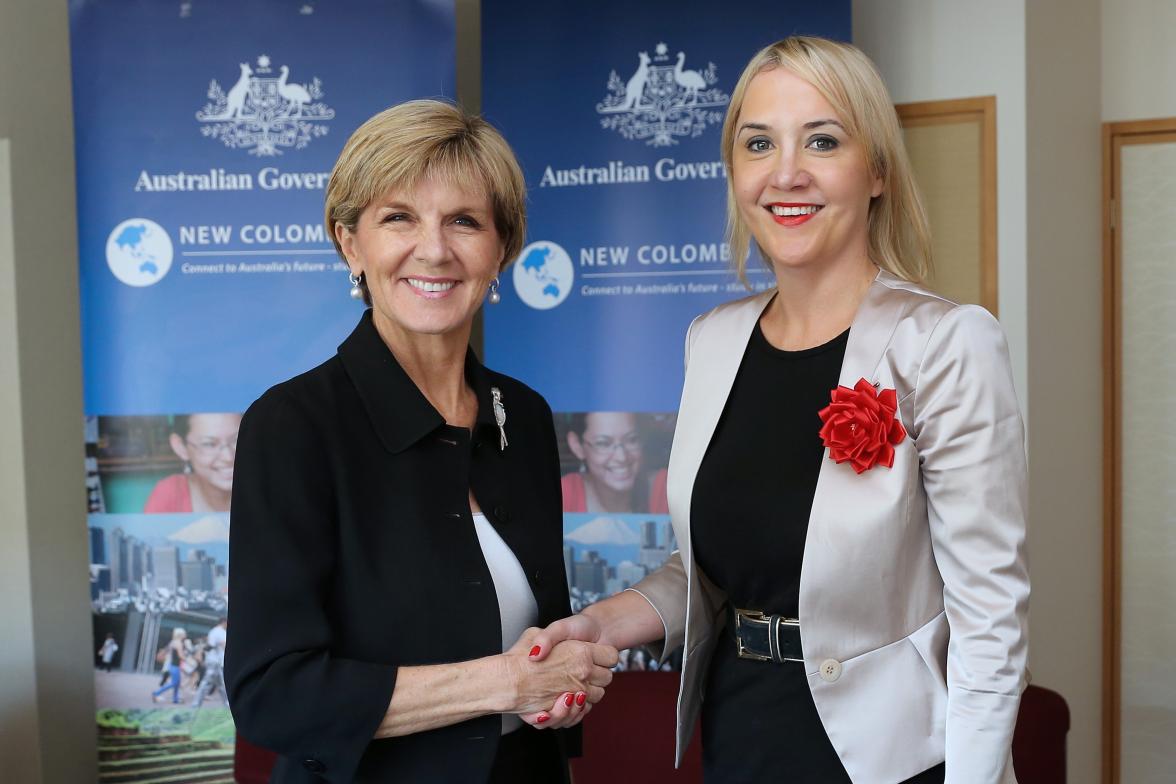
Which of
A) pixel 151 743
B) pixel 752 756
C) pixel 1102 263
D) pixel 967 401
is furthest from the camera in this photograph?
pixel 1102 263

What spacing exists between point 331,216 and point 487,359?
2.43 meters

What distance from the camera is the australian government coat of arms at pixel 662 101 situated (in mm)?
4160

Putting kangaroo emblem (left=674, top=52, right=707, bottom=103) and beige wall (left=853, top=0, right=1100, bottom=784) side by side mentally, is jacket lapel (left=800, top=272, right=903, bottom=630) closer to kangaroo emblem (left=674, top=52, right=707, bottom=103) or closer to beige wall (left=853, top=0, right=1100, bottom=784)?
beige wall (left=853, top=0, right=1100, bottom=784)

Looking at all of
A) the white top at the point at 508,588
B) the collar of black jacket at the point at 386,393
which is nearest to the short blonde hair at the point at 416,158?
the collar of black jacket at the point at 386,393

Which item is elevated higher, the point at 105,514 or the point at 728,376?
the point at 728,376

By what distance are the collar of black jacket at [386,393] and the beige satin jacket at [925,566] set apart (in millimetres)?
659

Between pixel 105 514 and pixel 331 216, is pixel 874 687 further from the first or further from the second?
pixel 105 514

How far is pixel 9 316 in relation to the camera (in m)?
4.30

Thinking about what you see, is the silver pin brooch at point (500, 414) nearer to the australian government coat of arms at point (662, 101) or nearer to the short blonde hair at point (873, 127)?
the short blonde hair at point (873, 127)

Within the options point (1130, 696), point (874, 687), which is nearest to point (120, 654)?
point (874, 687)

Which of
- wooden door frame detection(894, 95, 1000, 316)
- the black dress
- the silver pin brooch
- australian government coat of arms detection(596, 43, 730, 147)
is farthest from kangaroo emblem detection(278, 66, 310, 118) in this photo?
the black dress

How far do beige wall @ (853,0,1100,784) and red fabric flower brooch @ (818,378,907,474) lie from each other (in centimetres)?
252

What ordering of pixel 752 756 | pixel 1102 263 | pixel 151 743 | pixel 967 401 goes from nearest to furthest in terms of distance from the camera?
pixel 967 401 → pixel 752 756 → pixel 151 743 → pixel 1102 263

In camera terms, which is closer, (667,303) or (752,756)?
(752,756)
